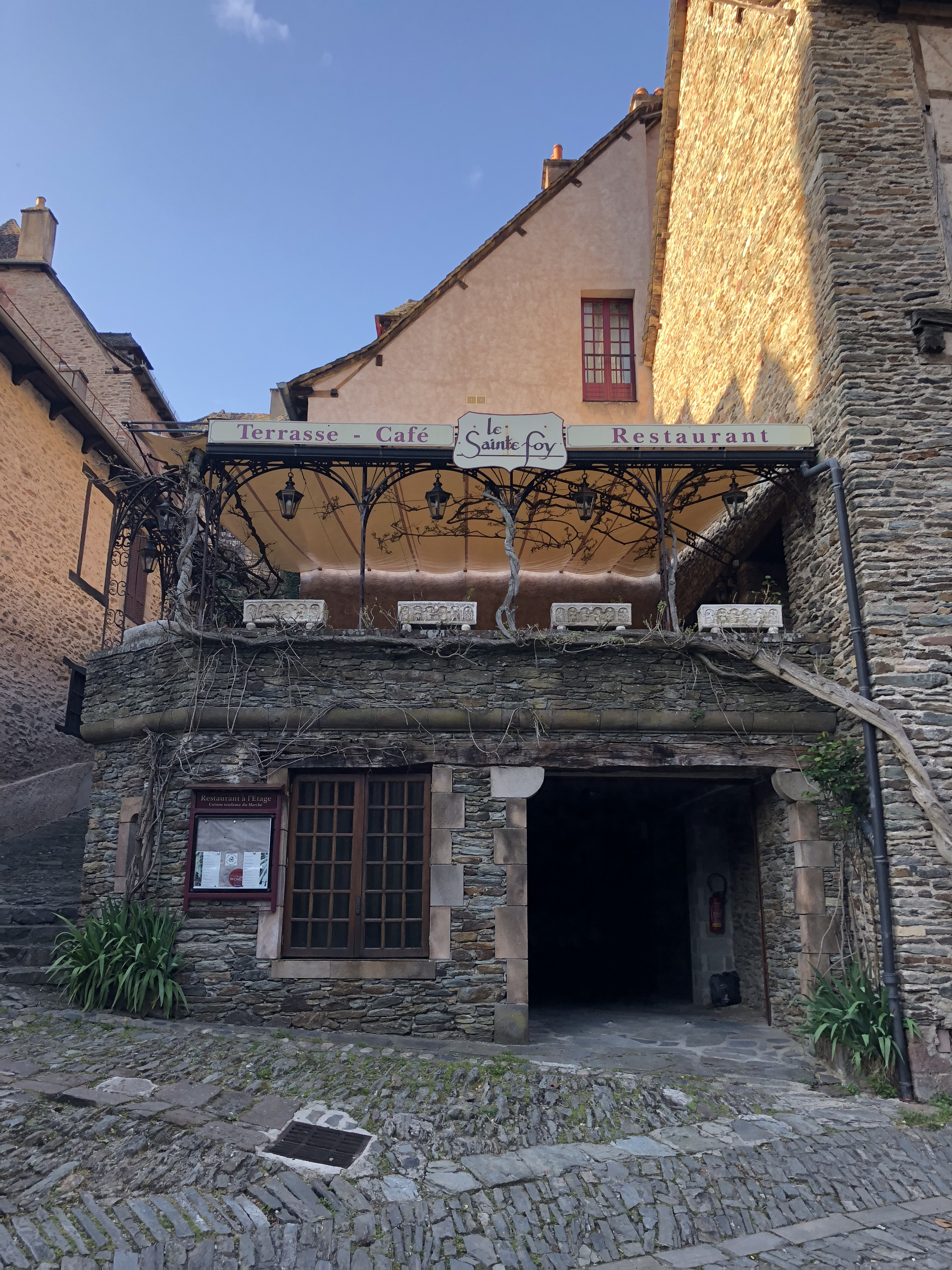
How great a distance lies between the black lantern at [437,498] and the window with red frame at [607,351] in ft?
19.1

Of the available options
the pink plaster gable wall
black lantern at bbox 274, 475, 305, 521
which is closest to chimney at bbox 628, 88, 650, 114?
the pink plaster gable wall

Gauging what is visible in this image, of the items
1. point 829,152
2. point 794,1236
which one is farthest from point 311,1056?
point 829,152

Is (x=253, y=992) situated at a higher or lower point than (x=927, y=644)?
lower

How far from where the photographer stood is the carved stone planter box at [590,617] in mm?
8656

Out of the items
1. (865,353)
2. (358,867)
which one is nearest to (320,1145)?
(358,867)

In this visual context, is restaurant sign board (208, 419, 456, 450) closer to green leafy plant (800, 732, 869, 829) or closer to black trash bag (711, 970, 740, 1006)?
green leafy plant (800, 732, 869, 829)

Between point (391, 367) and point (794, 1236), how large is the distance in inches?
459

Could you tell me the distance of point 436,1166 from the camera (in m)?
5.16

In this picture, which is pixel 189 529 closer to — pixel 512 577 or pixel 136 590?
pixel 512 577

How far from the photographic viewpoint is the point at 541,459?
8.74 metres

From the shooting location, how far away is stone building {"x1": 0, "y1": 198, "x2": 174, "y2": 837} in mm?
13031

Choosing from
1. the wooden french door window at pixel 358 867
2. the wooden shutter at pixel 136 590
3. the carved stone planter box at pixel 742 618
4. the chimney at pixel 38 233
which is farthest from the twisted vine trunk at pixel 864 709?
the chimney at pixel 38 233

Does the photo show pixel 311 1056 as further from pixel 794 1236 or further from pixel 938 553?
pixel 938 553

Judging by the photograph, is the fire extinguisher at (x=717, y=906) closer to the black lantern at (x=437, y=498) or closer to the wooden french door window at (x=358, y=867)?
the wooden french door window at (x=358, y=867)
